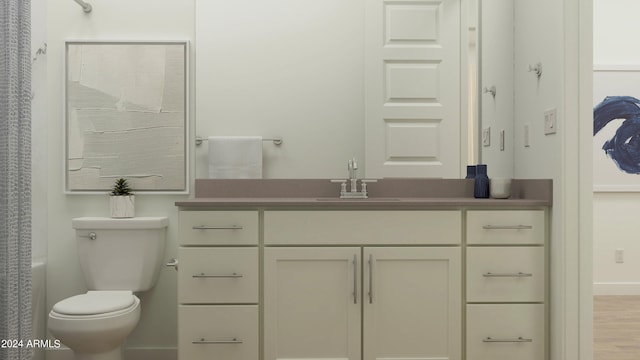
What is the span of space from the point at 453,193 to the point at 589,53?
90 cm

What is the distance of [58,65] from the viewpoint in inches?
109

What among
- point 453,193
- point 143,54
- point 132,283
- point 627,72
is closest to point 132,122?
point 143,54

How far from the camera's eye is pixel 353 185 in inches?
103

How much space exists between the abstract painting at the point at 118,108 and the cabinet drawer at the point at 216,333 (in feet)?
2.70

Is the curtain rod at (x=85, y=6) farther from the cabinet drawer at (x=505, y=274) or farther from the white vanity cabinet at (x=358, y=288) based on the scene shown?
the cabinet drawer at (x=505, y=274)

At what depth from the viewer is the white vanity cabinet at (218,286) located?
215cm

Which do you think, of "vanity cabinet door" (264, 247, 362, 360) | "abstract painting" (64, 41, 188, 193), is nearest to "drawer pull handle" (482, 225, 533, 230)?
"vanity cabinet door" (264, 247, 362, 360)

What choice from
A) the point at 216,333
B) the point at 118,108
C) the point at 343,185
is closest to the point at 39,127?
the point at 118,108

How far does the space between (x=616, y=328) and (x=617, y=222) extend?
1148mm

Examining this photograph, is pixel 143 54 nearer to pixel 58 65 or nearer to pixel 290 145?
pixel 58 65

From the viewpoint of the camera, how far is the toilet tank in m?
2.58

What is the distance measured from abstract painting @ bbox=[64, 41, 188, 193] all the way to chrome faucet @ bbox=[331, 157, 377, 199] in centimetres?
83

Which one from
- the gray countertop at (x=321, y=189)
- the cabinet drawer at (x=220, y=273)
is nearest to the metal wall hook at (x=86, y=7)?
the gray countertop at (x=321, y=189)

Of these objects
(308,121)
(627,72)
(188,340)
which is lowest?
(188,340)
